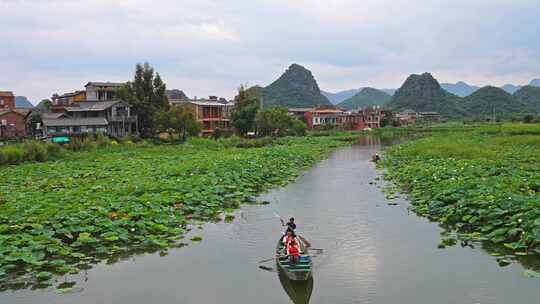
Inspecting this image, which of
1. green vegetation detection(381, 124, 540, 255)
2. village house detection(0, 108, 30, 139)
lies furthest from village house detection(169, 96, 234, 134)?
green vegetation detection(381, 124, 540, 255)

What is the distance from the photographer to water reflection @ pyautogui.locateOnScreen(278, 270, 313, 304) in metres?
8.94

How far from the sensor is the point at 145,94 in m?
51.3

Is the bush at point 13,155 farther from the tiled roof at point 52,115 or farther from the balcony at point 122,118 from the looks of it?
the tiled roof at point 52,115

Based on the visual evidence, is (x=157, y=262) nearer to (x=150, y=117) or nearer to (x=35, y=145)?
(x=35, y=145)

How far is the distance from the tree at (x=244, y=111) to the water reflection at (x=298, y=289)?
46.3 meters

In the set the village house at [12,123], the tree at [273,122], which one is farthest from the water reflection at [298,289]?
the tree at [273,122]

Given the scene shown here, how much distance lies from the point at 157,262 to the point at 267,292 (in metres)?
3.03

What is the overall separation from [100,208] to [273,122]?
1954 inches

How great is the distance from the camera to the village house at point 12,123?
49562 millimetres

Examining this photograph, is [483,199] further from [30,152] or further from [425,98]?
[425,98]

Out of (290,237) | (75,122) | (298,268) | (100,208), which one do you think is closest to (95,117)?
(75,122)

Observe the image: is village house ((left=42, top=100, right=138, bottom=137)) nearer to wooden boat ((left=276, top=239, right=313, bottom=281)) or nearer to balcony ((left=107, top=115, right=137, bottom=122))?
balcony ((left=107, top=115, right=137, bottom=122))

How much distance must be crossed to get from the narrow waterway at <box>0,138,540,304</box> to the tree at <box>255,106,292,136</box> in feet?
149

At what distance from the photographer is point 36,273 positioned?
9.73 meters
